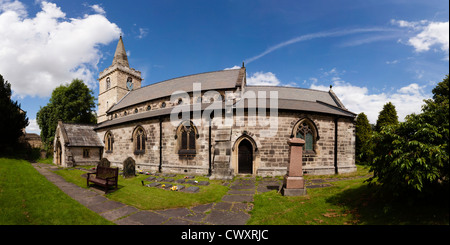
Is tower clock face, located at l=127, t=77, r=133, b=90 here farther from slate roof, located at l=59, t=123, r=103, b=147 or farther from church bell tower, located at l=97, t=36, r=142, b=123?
slate roof, located at l=59, t=123, r=103, b=147

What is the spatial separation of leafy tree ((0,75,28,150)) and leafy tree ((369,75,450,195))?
34306 mm

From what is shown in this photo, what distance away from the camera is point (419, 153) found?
393cm

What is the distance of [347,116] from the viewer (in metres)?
14.2

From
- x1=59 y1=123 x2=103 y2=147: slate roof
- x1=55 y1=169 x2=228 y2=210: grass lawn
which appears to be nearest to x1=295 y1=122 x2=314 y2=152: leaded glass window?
x1=55 y1=169 x2=228 y2=210: grass lawn

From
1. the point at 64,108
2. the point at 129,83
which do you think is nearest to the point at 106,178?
the point at 129,83

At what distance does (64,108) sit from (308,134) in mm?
37092

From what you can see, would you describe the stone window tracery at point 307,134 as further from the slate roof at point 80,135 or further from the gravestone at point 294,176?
the slate roof at point 80,135

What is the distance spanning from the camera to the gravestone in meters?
7.82

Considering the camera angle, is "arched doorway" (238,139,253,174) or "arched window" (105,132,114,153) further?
"arched window" (105,132,114,153)

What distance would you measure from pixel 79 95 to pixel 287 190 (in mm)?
38178

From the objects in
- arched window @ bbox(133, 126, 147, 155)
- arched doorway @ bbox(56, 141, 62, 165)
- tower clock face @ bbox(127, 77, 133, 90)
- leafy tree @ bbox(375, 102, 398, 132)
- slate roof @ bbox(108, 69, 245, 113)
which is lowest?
arched doorway @ bbox(56, 141, 62, 165)

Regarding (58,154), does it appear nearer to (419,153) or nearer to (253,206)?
Answer: (253,206)

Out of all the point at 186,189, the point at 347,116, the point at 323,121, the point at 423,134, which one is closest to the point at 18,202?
the point at 186,189
